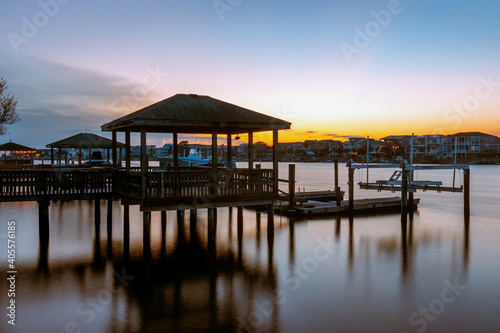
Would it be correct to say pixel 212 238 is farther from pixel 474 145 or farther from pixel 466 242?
pixel 474 145

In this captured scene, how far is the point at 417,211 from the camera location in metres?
34.8

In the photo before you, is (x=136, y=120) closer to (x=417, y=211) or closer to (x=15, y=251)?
(x=15, y=251)

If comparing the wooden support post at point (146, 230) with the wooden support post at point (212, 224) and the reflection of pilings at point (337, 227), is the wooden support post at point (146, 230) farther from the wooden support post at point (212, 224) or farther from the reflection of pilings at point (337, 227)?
the reflection of pilings at point (337, 227)

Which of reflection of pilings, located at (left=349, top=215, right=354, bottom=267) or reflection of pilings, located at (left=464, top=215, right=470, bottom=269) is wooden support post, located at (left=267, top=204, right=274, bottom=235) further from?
reflection of pilings, located at (left=464, top=215, right=470, bottom=269)

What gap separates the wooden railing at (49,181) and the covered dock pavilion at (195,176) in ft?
3.41

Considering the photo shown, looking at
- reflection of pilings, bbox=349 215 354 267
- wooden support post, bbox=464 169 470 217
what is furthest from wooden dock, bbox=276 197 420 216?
wooden support post, bbox=464 169 470 217

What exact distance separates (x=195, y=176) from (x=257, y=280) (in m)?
4.62

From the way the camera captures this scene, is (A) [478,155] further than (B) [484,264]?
Yes

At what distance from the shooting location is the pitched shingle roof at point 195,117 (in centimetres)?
1530

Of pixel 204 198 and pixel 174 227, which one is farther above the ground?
pixel 204 198

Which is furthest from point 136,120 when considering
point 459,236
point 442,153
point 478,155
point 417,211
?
point 478,155

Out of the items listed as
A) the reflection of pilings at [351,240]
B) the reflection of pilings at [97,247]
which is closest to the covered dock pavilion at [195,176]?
the reflection of pilings at [97,247]

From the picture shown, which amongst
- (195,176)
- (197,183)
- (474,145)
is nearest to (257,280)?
(197,183)

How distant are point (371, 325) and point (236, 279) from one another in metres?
5.47
